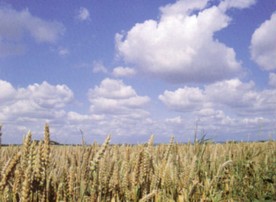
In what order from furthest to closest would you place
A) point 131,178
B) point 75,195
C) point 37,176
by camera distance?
point 131,178 < point 75,195 < point 37,176

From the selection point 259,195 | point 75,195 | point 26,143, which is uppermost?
point 26,143

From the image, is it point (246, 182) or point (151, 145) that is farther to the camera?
point (246, 182)

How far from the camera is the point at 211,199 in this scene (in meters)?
3.63

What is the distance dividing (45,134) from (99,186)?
2.05ft

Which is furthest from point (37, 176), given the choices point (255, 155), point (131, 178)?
point (255, 155)

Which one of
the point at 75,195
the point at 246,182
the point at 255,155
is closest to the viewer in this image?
the point at 75,195

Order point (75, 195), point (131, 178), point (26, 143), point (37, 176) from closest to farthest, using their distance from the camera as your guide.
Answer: point (26, 143)
point (37, 176)
point (75, 195)
point (131, 178)

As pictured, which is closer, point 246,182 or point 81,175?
point 81,175

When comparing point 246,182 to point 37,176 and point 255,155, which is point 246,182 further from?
point 37,176

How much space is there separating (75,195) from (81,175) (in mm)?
130

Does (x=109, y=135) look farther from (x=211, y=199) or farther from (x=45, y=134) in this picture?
(x=211, y=199)

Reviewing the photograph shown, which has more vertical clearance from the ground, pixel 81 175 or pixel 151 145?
pixel 151 145

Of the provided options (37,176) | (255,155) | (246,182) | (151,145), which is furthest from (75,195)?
(255,155)

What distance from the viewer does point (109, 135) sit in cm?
187
